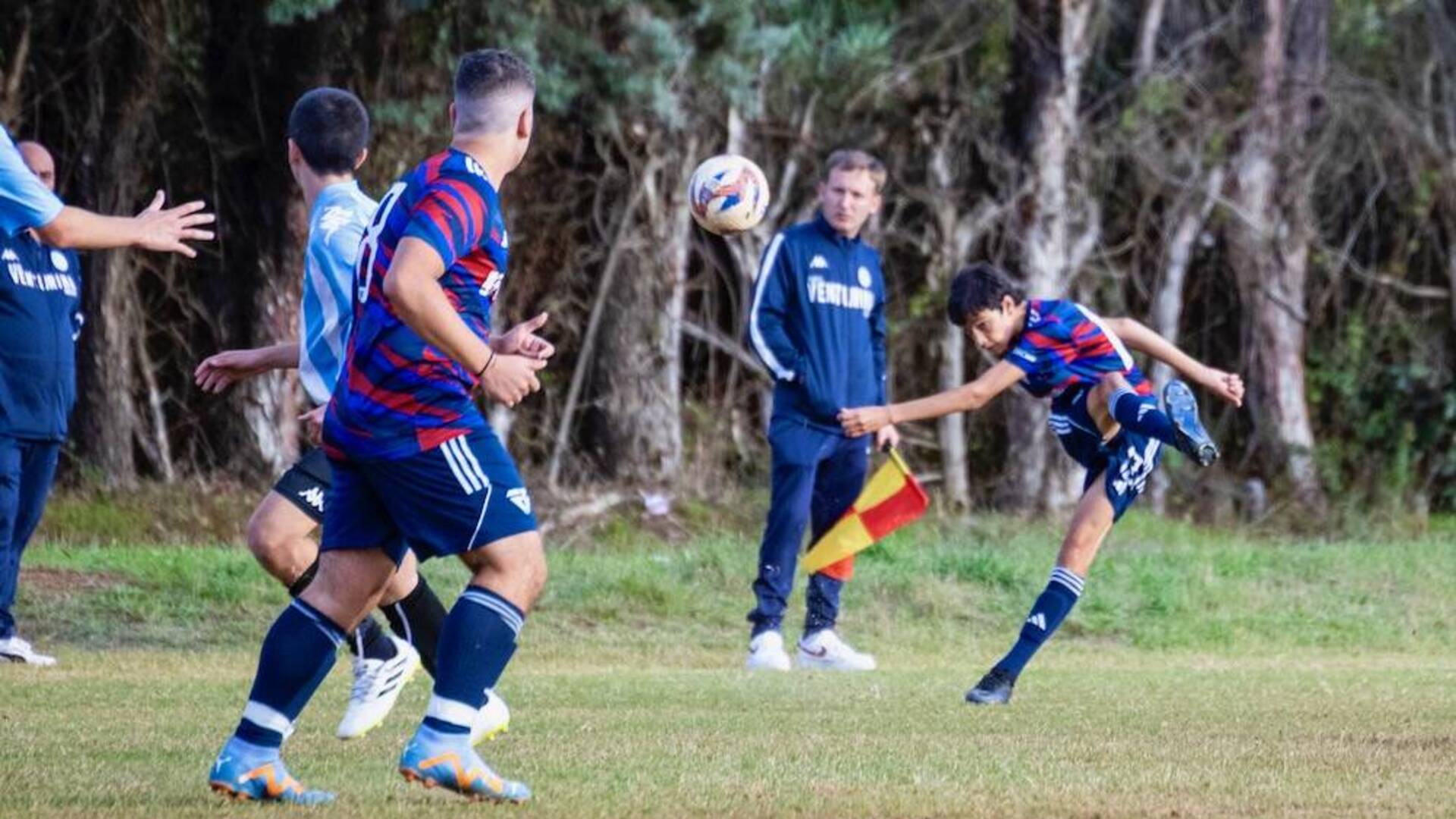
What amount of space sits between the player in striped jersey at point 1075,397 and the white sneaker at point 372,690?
112 inches

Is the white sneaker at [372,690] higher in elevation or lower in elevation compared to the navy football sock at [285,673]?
lower

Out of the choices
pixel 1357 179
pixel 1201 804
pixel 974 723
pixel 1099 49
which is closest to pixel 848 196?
pixel 974 723

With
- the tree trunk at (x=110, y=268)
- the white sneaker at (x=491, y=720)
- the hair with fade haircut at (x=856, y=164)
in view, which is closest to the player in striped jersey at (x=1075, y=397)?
the hair with fade haircut at (x=856, y=164)

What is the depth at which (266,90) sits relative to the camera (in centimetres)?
1695

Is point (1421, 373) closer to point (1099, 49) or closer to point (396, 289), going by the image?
point (1099, 49)

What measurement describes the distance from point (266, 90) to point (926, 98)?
6.29 metres

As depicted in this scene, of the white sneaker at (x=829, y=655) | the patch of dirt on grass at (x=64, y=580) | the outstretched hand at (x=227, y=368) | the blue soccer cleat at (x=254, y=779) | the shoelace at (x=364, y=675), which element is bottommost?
the patch of dirt on grass at (x=64, y=580)

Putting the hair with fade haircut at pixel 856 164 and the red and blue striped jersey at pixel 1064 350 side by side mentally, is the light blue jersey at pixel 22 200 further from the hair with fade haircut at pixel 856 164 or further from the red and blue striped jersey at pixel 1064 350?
the hair with fade haircut at pixel 856 164

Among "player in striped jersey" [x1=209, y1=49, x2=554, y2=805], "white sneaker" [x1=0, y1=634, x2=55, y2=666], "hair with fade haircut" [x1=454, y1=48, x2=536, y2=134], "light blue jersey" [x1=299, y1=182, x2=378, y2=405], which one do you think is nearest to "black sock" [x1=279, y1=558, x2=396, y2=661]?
"light blue jersey" [x1=299, y1=182, x2=378, y2=405]

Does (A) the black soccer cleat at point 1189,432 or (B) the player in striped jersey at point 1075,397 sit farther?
(B) the player in striped jersey at point 1075,397

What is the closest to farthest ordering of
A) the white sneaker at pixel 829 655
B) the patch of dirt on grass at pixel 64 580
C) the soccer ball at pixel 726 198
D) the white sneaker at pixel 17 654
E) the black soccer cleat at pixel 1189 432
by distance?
the black soccer cleat at pixel 1189 432 → the soccer ball at pixel 726 198 → the white sneaker at pixel 17 654 → the white sneaker at pixel 829 655 → the patch of dirt on grass at pixel 64 580

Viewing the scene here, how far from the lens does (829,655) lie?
1118 centimetres

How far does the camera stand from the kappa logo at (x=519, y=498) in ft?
19.0

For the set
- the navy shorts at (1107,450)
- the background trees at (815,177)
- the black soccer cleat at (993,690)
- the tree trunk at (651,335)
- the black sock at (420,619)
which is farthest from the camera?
the tree trunk at (651,335)
